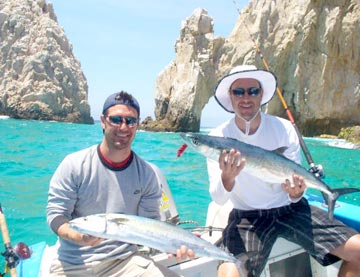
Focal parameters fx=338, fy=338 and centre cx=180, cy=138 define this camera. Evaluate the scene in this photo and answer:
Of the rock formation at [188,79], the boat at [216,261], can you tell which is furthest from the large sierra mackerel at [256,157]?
the rock formation at [188,79]

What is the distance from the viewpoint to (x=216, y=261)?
327 centimetres

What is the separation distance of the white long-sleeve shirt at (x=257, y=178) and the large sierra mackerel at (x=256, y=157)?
395 millimetres

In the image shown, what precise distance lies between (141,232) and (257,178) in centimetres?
142

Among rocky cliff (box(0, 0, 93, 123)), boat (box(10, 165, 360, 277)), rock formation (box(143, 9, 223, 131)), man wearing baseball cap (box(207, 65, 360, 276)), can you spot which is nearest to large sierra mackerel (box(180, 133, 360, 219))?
man wearing baseball cap (box(207, 65, 360, 276))

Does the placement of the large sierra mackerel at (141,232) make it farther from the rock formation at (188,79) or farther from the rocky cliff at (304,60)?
the rock formation at (188,79)

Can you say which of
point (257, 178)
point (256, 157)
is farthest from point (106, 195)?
point (257, 178)

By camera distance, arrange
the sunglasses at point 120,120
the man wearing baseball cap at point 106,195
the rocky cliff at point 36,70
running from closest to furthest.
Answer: the man wearing baseball cap at point 106,195, the sunglasses at point 120,120, the rocky cliff at point 36,70

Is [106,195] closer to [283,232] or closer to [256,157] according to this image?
[256,157]

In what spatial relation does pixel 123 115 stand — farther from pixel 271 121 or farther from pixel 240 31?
pixel 240 31

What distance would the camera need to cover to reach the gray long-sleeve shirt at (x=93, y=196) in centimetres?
267

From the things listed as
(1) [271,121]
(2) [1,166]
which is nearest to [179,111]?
(2) [1,166]

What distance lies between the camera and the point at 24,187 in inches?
389

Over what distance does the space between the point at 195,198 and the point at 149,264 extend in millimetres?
7297

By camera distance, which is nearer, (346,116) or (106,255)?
(106,255)
